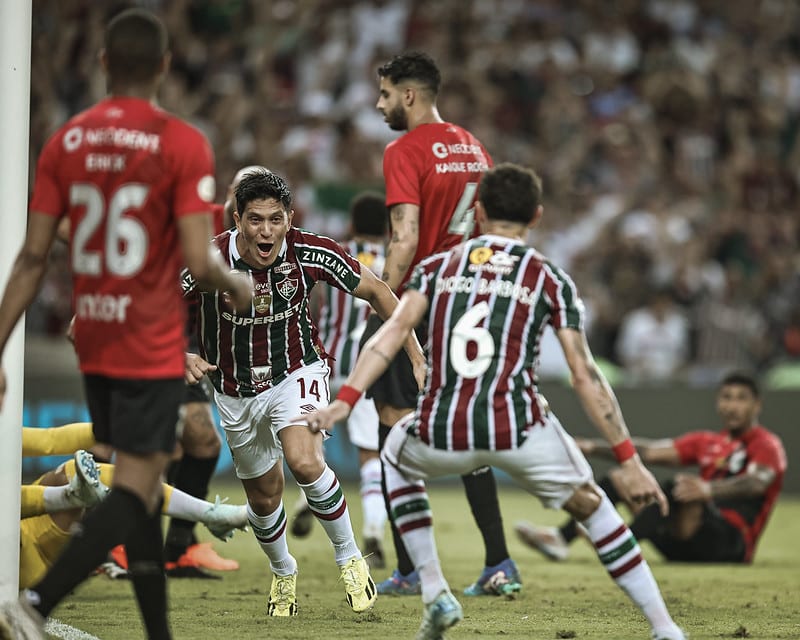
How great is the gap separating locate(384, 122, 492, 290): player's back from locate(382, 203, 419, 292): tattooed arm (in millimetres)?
57

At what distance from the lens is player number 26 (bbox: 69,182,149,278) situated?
15.0 feet

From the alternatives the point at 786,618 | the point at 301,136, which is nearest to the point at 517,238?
the point at 786,618

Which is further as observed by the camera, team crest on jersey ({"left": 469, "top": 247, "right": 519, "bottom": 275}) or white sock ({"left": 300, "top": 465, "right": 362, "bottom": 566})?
white sock ({"left": 300, "top": 465, "right": 362, "bottom": 566})

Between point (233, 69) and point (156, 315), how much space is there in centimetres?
1361

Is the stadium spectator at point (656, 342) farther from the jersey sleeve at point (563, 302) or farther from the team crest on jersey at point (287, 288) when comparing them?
the jersey sleeve at point (563, 302)

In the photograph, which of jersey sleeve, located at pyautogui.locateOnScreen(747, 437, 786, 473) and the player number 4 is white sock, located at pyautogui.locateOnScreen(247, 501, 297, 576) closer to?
the player number 4

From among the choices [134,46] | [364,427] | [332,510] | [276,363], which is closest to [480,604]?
[332,510]

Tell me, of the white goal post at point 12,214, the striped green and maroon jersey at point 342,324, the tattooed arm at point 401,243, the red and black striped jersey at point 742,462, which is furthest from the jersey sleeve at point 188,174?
the red and black striped jersey at point 742,462

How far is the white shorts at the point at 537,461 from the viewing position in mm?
4941

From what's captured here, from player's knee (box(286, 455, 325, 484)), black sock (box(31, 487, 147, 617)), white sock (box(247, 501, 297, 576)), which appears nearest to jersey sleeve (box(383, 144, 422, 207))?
player's knee (box(286, 455, 325, 484))

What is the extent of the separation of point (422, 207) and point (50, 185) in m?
3.05

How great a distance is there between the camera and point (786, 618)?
647 cm

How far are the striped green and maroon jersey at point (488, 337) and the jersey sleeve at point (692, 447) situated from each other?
213 inches

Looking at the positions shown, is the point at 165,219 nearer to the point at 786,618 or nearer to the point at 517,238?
the point at 517,238
